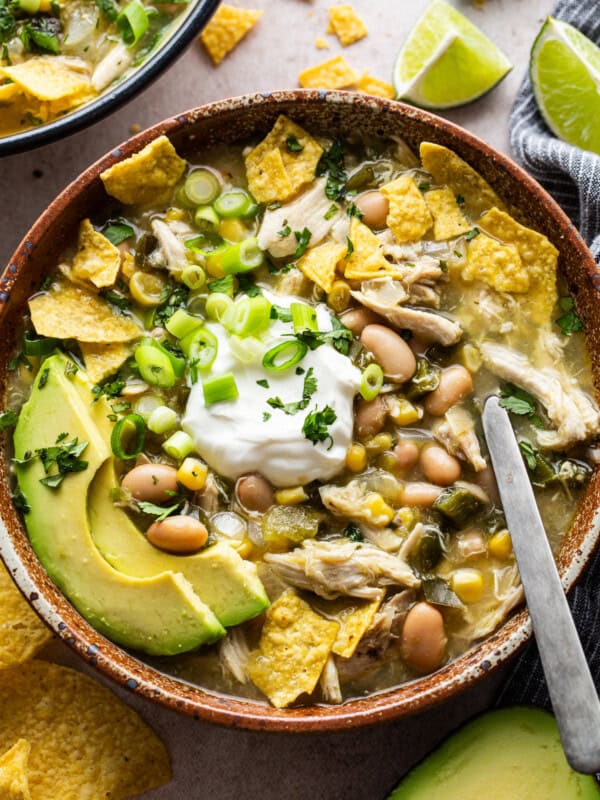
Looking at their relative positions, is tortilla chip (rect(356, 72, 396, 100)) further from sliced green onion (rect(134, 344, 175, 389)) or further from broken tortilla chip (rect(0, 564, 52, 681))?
broken tortilla chip (rect(0, 564, 52, 681))

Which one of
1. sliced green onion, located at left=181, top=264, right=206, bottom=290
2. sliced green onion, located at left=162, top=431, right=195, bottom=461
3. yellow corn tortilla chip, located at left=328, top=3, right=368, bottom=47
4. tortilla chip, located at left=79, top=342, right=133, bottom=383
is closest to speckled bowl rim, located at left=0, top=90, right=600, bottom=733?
tortilla chip, located at left=79, top=342, right=133, bottom=383

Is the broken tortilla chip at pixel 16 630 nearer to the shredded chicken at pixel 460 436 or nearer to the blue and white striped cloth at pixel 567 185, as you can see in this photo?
the shredded chicken at pixel 460 436

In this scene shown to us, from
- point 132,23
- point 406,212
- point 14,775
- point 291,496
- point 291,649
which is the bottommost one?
point 14,775

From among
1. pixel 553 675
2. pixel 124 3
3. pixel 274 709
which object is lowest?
pixel 274 709

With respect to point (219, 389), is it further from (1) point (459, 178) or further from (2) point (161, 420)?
(1) point (459, 178)

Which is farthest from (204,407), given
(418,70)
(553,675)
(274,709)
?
(418,70)

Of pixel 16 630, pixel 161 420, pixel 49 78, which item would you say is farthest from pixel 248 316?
pixel 16 630

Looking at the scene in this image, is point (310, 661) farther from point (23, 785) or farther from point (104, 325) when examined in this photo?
point (104, 325)

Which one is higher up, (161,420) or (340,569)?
(161,420)
